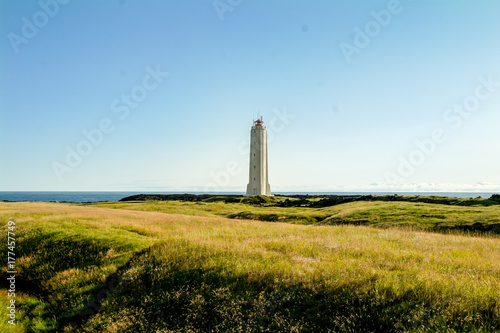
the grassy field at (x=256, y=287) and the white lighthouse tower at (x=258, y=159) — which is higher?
the white lighthouse tower at (x=258, y=159)

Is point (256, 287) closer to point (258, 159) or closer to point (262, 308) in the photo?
point (262, 308)

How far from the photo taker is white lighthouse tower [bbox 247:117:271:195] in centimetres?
10419

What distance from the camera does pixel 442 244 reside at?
51.0ft

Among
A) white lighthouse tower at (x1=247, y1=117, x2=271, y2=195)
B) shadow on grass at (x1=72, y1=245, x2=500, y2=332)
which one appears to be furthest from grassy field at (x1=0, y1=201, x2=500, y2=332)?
white lighthouse tower at (x1=247, y1=117, x2=271, y2=195)

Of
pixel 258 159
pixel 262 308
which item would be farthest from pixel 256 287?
pixel 258 159

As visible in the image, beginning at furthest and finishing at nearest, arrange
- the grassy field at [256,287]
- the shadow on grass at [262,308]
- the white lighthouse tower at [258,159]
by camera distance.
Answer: the white lighthouse tower at [258,159]
the grassy field at [256,287]
the shadow on grass at [262,308]

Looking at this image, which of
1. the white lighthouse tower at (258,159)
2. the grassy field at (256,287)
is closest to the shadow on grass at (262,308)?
the grassy field at (256,287)

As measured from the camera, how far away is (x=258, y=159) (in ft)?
342

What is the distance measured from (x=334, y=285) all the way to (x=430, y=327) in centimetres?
266

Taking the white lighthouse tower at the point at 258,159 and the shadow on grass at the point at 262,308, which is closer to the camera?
the shadow on grass at the point at 262,308

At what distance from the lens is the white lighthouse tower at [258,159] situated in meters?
104

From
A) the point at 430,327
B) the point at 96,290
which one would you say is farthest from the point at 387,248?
the point at 96,290

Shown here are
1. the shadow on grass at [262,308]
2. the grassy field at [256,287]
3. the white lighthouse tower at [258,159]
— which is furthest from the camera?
the white lighthouse tower at [258,159]

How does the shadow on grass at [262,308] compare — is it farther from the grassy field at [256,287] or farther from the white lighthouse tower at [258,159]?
the white lighthouse tower at [258,159]
